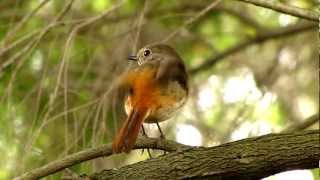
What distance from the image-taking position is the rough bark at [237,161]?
3.44m

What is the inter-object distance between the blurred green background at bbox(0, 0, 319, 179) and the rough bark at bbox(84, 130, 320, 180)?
651 millimetres

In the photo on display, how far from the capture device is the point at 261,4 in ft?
13.6

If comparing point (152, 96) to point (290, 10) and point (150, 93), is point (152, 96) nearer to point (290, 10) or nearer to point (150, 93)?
point (150, 93)

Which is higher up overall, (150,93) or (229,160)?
(150,93)

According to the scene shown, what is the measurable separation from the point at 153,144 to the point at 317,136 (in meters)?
0.82

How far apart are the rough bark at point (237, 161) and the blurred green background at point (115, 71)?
0.65 meters

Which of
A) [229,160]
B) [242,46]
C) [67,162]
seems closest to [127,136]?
[67,162]

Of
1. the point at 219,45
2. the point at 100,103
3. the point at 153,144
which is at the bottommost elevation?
the point at 153,144

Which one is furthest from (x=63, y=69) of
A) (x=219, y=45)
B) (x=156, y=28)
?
(x=219, y=45)

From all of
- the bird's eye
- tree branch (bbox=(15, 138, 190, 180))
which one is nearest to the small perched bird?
tree branch (bbox=(15, 138, 190, 180))

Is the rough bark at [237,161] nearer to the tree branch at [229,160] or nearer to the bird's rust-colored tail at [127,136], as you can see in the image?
the tree branch at [229,160]

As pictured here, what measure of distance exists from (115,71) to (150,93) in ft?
5.28

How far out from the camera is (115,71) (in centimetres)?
544

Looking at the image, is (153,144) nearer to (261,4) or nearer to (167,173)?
(167,173)
